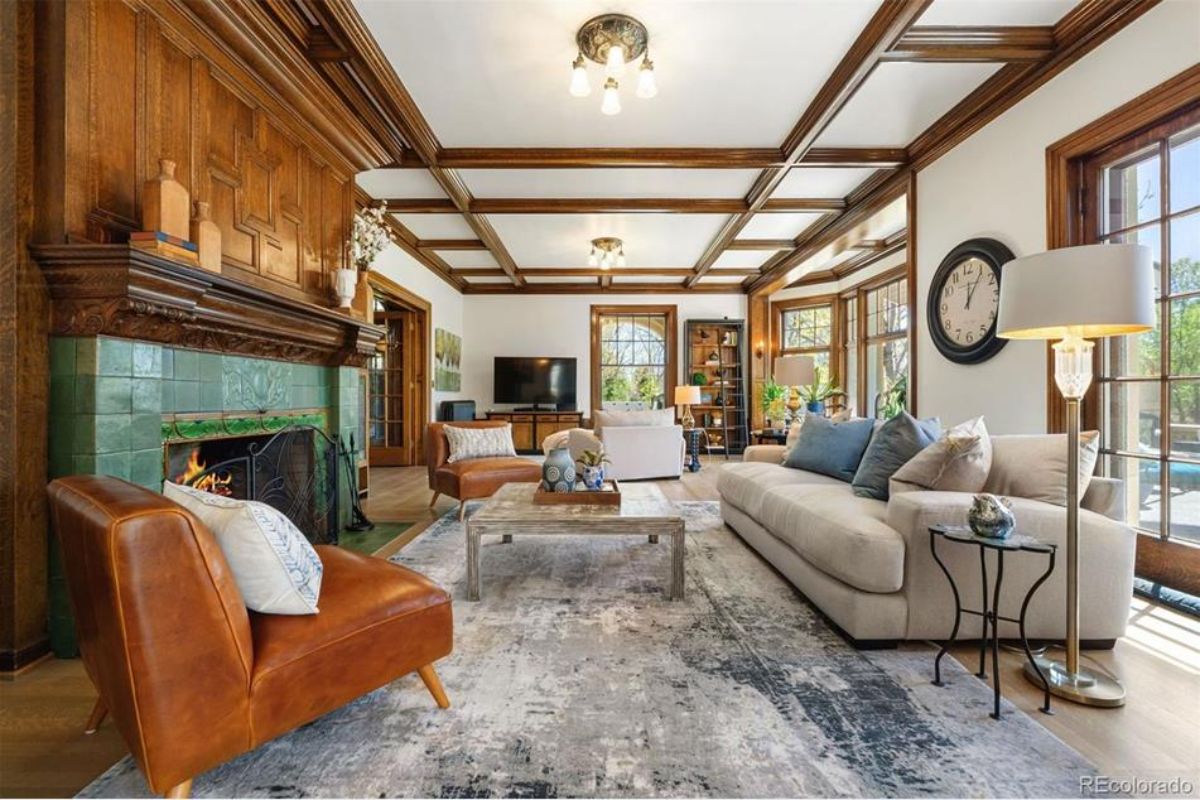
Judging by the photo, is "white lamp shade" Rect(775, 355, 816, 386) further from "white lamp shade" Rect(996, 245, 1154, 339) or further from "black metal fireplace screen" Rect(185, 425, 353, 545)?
"black metal fireplace screen" Rect(185, 425, 353, 545)

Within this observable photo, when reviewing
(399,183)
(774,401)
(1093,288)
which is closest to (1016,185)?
(1093,288)

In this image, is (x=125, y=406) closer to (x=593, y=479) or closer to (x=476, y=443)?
(x=593, y=479)

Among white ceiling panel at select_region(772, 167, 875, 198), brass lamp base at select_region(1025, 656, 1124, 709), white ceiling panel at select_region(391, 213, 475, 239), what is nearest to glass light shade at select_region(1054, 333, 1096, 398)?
brass lamp base at select_region(1025, 656, 1124, 709)

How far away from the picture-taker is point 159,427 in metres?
2.06

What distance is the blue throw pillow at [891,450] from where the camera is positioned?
2.49 meters

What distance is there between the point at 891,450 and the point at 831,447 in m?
0.74

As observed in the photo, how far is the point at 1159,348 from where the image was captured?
8.29 feet

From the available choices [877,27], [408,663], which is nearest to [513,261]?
[877,27]

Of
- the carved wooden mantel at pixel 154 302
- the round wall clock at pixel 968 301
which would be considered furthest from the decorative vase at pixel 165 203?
the round wall clock at pixel 968 301

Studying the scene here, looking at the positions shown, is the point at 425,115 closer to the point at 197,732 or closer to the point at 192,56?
the point at 192,56

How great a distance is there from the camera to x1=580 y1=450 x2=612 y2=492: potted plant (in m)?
2.88

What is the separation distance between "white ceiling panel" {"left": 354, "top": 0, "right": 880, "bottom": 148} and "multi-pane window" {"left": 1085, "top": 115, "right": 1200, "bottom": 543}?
1578mm

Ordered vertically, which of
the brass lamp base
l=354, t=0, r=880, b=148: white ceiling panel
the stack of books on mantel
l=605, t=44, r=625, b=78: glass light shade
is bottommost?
the brass lamp base

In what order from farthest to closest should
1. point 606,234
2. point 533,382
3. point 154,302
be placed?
point 533,382 < point 606,234 < point 154,302
